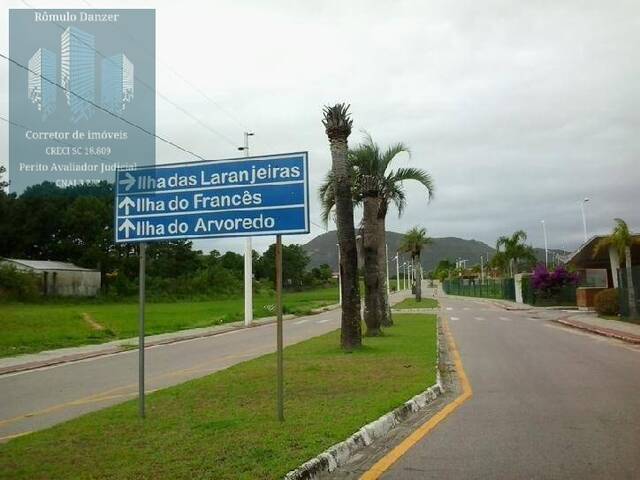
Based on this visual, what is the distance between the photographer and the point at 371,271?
70.5ft

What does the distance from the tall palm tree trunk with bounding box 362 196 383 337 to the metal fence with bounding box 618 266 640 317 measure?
537 inches

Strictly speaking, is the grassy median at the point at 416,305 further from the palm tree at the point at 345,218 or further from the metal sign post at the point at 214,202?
the metal sign post at the point at 214,202

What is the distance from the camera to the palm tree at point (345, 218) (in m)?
16.8

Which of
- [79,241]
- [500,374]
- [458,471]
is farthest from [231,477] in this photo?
[79,241]

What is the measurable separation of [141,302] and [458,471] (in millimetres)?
4734

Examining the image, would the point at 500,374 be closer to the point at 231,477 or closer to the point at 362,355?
the point at 362,355

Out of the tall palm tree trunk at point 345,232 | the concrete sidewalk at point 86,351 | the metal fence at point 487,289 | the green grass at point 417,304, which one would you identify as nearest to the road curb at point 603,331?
the tall palm tree trunk at point 345,232

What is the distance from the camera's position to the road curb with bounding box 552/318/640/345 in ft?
71.4

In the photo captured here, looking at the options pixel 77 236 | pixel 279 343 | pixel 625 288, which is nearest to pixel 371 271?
pixel 279 343

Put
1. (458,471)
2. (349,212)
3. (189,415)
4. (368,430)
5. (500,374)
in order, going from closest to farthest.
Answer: (458,471), (368,430), (189,415), (500,374), (349,212)

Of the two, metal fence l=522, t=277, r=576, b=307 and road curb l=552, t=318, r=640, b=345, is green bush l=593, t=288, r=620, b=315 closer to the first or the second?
road curb l=552, t=318, r=640, b=345

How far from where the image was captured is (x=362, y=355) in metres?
15.7

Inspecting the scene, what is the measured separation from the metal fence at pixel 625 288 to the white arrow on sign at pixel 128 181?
26009 millimetres

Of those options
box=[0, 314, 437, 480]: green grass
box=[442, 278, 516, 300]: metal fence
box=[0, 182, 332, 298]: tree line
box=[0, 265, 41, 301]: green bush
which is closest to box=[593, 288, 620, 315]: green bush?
box=[0, 314, 437, 480]: green grass
